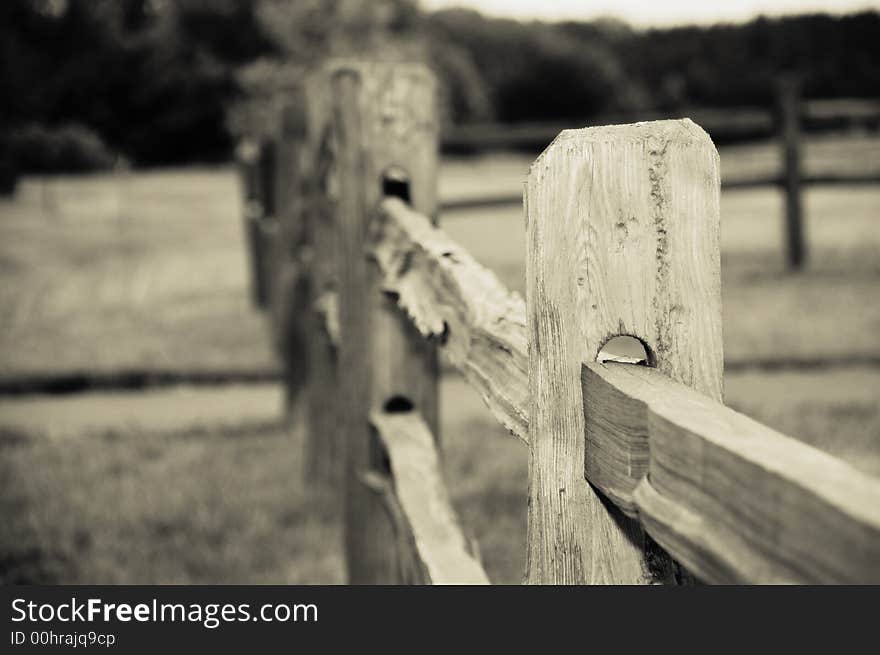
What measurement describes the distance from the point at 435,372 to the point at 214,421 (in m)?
2.56

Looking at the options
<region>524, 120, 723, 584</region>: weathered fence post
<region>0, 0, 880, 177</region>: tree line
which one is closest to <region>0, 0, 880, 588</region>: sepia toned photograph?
<region>524, 120, 723, 584</region>: weathered fence post

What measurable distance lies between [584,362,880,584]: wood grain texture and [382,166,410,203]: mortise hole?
1.36 metres

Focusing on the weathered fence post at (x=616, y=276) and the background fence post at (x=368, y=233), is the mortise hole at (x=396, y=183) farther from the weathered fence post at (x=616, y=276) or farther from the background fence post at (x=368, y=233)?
the weathered fence post at (x=616, y=276)

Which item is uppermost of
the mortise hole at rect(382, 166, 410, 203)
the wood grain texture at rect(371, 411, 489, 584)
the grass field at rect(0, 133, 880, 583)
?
the mortise hole at rect(382, 166, 410, 203)

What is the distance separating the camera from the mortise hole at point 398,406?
2273 millimetres

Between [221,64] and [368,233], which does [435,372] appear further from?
[221,64]

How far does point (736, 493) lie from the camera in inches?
28.0

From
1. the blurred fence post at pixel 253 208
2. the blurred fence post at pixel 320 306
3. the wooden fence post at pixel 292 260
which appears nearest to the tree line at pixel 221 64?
the blurred fence post at pixel 253 208

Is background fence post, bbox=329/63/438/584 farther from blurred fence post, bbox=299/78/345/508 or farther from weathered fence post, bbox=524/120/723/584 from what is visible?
weathered fence post, bbox=524/120/723/584

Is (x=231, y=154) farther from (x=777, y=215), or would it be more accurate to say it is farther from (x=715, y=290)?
(x=715, y=290)

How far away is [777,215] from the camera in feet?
48.3

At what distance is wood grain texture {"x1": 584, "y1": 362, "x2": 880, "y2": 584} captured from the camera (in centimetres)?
61
